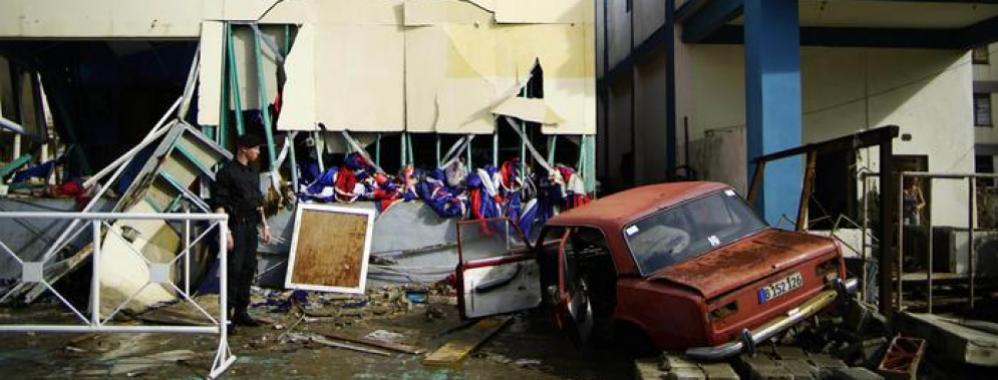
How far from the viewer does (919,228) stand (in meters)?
8.72

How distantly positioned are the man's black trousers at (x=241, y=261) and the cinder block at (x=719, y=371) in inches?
176

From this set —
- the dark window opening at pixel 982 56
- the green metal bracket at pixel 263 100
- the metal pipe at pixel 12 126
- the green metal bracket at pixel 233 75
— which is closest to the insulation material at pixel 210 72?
the green metal bracket at pixel 233 75

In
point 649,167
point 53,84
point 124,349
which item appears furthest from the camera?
point 649,167

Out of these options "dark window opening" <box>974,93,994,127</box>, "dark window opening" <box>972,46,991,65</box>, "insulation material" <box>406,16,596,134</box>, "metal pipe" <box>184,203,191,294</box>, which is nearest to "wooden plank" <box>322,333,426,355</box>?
"metal pipe" <box>184,203,191,294</box>

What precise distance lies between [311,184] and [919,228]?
8.33m

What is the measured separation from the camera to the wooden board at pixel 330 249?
911 cm

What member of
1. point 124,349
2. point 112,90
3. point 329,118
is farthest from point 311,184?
point 112,90

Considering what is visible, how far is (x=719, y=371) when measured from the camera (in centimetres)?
448

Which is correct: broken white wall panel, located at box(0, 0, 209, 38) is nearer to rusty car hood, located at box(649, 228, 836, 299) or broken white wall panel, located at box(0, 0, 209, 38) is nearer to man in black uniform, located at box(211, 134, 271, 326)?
man in black uniform, located at box(211, 134, 271, 326)

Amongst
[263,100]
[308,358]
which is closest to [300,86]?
[263,100]

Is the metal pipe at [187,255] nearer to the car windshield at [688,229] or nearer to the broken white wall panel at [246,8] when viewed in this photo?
the broken white wall panel at [246,8]

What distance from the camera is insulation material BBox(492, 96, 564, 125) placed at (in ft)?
33.2

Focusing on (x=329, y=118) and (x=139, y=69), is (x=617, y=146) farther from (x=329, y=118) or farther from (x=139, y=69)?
(x=139, y=69)

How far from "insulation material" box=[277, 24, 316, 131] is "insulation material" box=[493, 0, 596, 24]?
290 cm
